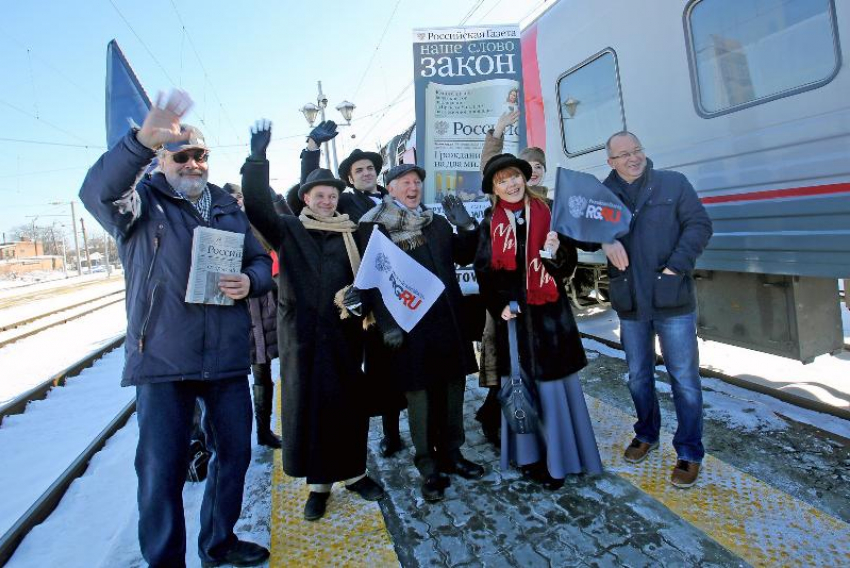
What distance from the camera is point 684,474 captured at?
2.72 m

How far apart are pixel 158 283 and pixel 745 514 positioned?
9.77 feet

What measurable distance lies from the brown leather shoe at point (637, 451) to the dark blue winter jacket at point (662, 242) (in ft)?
2.79

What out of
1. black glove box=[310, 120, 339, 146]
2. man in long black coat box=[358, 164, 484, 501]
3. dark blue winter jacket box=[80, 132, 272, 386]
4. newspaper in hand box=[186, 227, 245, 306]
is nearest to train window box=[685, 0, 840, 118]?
man in long black coat box=[358, 164, 484, 501]

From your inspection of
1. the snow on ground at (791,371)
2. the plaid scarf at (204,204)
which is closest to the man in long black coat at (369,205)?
the plaid scarf at (204,204)

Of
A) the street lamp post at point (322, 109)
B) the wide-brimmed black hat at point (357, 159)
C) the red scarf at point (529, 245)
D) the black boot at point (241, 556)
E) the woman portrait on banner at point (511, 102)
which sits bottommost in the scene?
the black boot at point (241, 556)

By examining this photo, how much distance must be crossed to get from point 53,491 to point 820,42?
215 inches

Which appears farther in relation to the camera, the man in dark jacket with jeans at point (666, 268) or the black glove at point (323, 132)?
the black glove at point (323, 132)

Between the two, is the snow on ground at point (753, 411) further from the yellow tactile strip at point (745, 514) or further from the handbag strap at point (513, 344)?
the handbag strap at point (513, 344)

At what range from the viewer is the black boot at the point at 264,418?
375cm

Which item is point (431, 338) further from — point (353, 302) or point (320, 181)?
point (320, 181)

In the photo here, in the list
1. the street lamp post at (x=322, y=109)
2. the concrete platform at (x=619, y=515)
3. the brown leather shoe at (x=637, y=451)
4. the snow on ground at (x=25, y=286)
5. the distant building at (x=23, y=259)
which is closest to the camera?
the concrete platform at (x=619, y=515)

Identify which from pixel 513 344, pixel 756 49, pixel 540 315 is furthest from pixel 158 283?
pixel 756 49

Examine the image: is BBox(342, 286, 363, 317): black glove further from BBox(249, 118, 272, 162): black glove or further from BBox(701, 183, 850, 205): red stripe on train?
BBox(701, 183, 850, 205): red stripe on train

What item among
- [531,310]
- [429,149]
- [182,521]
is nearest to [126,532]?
[182,521]
